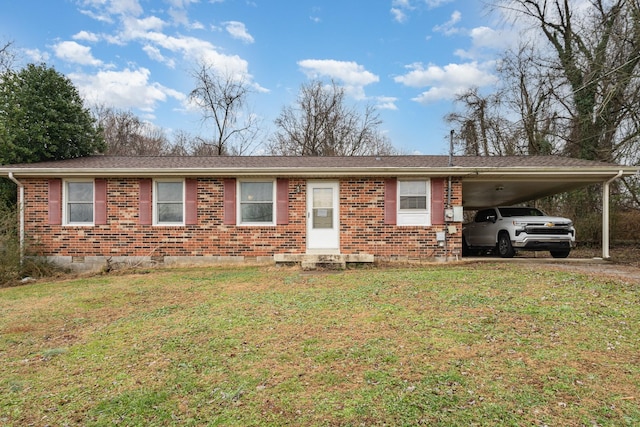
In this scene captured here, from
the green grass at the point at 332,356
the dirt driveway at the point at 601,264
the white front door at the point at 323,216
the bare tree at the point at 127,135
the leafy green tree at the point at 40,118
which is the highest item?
the bare tree at the point at 127,135

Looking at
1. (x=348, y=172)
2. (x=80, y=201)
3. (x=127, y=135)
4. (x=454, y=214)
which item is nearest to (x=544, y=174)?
(x=454, y=214)

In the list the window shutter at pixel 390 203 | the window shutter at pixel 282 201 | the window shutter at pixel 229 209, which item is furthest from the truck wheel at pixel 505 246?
the window shutter at pixel 229 209

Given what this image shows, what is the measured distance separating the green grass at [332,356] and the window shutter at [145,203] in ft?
11.6

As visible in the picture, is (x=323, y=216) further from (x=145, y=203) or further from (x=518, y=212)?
(x=518, y=212)

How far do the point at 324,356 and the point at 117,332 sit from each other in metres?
2.83

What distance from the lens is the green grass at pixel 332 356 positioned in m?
2.63

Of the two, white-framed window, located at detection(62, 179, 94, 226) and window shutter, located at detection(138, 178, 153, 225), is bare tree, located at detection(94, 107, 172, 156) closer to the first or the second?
white-framed window, located at detection(62, 179, 94, 226)

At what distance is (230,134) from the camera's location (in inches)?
993

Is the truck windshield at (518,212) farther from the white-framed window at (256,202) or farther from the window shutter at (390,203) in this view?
the white-framed window at (256,202)

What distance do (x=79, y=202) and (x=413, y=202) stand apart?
9.39 m

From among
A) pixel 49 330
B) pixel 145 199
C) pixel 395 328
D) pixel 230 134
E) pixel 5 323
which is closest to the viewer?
pixel 395 328

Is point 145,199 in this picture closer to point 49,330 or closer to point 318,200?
point 318,200

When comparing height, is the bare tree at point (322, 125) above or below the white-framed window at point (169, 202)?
above

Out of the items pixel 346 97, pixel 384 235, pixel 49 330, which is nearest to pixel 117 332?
pixel 49 330
